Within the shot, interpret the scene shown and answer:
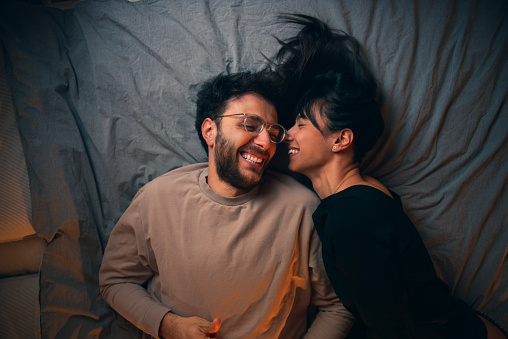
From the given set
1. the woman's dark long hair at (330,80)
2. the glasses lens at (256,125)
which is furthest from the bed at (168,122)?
the glasses lens at (256,125)

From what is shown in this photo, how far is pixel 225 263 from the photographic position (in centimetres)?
116

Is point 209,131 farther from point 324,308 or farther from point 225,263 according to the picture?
point 324,308

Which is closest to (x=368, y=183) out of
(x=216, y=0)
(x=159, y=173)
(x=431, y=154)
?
(x=431, y=154)

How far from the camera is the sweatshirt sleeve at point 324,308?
3.77ft

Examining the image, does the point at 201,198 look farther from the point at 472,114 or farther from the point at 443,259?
the point at 472,114

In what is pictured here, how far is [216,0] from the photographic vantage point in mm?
1441

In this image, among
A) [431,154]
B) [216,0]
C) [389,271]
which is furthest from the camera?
[216,0]

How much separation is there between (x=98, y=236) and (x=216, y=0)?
122 cm

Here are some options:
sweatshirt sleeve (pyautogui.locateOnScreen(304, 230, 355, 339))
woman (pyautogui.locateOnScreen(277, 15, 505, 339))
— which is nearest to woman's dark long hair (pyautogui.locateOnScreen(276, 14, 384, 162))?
woman (pyautogui.locateOnScreen(277, 15, 505, 339))

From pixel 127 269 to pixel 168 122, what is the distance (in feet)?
2.22

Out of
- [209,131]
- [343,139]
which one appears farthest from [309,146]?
[209,131]

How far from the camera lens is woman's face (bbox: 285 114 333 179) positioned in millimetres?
1243

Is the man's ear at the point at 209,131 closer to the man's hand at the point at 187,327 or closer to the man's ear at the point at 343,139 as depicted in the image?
the man's ear at the point at 343,139

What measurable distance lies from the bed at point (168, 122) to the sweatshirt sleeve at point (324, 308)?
0.46 meters
